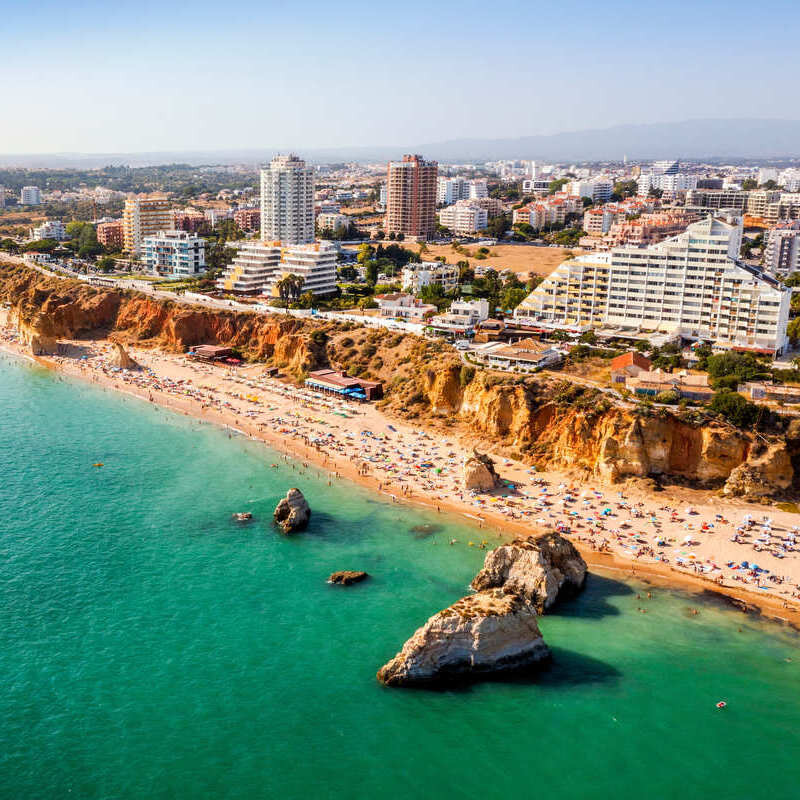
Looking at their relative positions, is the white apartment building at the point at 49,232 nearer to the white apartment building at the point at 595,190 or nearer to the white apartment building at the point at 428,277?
the white apartment building at the point at 428,277

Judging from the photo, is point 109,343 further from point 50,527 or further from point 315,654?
point 315,654

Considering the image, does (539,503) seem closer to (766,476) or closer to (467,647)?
(766,476)

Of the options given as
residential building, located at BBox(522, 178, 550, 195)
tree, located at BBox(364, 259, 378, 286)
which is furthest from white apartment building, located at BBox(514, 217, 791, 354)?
residential building, located at BBox(522, 178, 550, 195)

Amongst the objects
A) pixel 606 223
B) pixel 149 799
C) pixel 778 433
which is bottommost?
pixel 149 799

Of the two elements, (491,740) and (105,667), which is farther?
(105,667)

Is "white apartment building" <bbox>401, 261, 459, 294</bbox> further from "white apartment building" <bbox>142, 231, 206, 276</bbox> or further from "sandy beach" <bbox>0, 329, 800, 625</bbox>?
"white apartment building" <bbox>142, 231, 206, 276</bbox>

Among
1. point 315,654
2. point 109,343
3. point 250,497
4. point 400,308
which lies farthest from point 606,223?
point 315,654
